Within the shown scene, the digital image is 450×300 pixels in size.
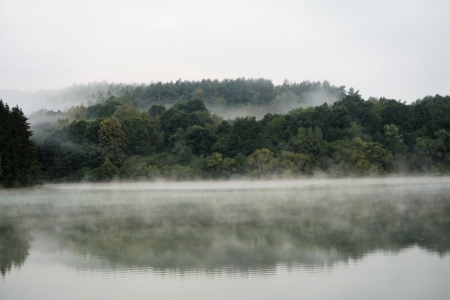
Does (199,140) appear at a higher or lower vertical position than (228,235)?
higher

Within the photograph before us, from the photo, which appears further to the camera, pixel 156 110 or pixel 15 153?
pixel 156 110

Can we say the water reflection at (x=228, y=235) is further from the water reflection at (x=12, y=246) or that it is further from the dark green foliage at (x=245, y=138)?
the dark green foliage at (x=245, y=138)

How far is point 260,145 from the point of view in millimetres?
51719

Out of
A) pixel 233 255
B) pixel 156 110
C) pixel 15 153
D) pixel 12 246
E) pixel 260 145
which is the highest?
pixel 156 110

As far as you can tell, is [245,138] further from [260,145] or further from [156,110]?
[156,110]

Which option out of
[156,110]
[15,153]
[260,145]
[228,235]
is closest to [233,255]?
[228,235]

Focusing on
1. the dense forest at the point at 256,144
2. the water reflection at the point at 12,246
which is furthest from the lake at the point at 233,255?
the dense forest at the point at 256,144

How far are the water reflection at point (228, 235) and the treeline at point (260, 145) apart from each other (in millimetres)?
26813

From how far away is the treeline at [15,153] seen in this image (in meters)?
34.8

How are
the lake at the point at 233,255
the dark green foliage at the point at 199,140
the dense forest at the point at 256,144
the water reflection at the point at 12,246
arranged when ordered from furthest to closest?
1. the dark green foliage at the point at 199,140
2. the dense forest at the point at 256,144
3. the water reflection at the point at 12,246
4. the lake at the point at 233,255

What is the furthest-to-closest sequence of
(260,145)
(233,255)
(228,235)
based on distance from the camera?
(260,145) → (228,235) → (233,255)

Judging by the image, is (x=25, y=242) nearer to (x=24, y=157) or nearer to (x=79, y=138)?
(x=24, y=157)

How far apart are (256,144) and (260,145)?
414mm

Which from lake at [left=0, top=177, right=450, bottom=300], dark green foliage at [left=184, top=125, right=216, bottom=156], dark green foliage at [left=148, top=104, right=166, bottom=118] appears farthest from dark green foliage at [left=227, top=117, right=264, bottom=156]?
lake at [left=0, top=177, right=450, bottom=300]
